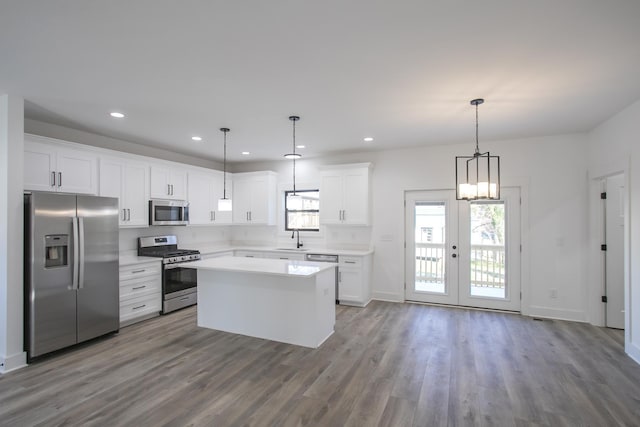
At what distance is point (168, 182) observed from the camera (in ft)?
17.7

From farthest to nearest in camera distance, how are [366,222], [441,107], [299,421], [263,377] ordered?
1. [366,222]
2. [441,107]
3. [263,377]
4. [299,421]

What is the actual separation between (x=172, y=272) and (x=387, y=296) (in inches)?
144

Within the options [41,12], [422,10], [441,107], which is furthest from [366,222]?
[41,12]

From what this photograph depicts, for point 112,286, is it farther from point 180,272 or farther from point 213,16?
point 213,16

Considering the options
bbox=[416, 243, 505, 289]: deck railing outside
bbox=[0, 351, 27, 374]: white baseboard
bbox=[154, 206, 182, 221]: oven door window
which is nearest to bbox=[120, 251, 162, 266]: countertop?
bbox=[154, 206, 182, 221]: oven door window

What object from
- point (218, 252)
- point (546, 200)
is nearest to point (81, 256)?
point (218, 252)

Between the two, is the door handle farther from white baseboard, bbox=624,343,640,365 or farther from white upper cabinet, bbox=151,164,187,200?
white baseboard, bbox=624,343,640,365

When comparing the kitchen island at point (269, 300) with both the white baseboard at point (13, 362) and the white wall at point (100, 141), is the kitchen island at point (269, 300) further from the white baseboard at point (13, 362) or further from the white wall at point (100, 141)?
the white wall at point (100, 141)

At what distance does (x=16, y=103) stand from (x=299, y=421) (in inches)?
158

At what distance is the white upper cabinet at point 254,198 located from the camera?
6.59 m

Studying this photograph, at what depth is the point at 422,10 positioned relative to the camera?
1.90 m

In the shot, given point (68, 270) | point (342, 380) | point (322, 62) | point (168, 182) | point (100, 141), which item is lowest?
point (342, 380)

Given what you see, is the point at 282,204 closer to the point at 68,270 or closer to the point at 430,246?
the point at 430,246

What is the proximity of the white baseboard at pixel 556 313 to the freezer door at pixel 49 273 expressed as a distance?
617cm
